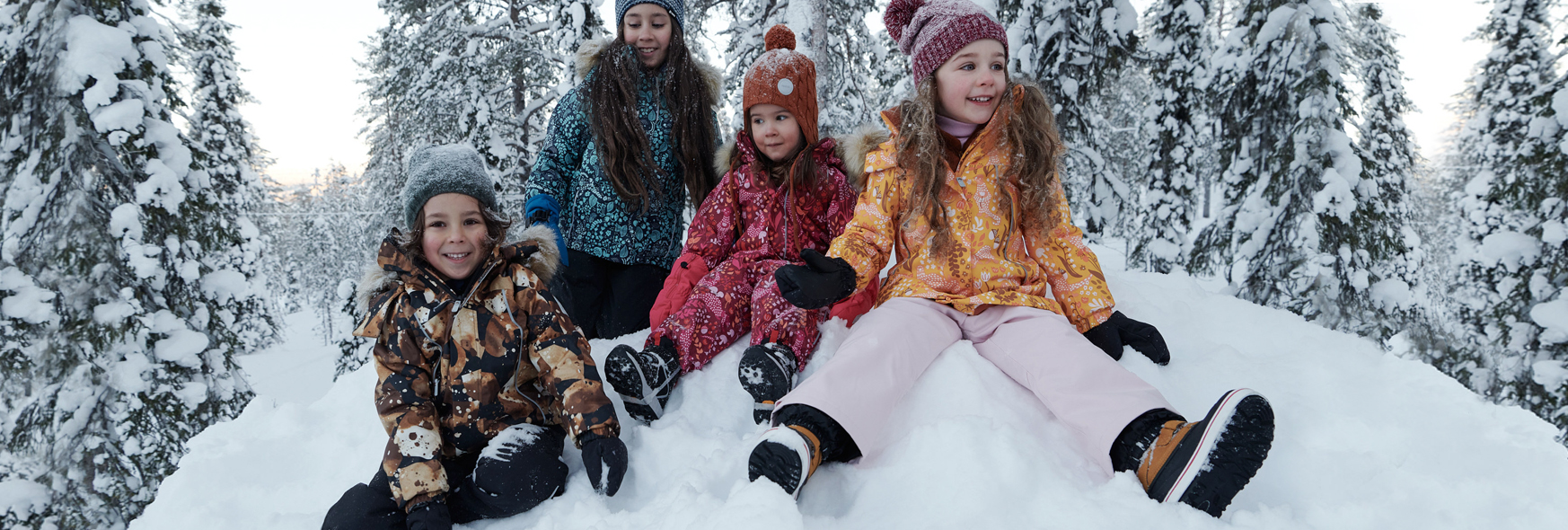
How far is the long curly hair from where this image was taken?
271 cm

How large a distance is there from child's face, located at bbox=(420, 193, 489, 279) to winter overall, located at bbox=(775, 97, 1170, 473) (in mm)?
1307

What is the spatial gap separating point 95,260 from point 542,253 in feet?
22.0

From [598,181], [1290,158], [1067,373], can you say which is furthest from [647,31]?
[1290,158]

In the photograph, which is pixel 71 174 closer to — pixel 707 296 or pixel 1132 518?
pixel 707 296

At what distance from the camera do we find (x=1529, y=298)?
649cm

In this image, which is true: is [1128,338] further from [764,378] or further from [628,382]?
[628,382]

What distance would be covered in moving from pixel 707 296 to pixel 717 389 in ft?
1.41

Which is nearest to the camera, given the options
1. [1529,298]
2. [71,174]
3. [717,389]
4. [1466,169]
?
[717,389]

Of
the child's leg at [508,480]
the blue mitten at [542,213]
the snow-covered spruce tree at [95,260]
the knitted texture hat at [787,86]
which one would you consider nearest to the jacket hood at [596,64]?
the knitted texture hat at [787,86]

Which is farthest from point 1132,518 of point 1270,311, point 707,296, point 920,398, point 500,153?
point 500,153

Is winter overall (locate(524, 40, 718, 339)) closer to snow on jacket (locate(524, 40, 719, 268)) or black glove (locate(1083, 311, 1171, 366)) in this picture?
snow on jacket (locate(524, 40, 719, 268))

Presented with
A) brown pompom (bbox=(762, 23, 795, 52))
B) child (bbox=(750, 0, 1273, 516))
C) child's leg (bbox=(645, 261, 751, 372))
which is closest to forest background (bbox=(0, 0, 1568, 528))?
brown pompom (bbox=(762, 23, 795, 52))

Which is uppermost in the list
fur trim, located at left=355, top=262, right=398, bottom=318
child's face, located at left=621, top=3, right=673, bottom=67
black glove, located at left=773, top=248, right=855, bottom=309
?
child's face, located at left=621, top=3, right=673, bottom=67

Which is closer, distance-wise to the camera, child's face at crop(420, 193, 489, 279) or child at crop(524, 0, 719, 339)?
child's face at crop(420, 193, 489, 279)
